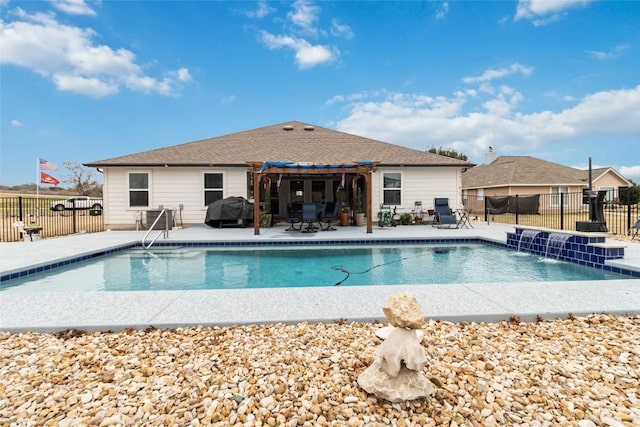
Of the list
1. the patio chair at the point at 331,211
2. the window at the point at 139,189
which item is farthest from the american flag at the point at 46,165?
the patio chair at the point at 331,211

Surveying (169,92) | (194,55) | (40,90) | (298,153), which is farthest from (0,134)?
(298,153)

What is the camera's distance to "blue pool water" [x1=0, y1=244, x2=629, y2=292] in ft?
18.0

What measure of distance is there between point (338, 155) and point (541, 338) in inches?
492

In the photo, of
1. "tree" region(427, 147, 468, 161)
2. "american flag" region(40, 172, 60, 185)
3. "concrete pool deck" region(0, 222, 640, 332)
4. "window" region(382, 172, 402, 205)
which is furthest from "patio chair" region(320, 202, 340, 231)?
"tree" region(427, 147, 468, 161)

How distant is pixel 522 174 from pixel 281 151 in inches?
760

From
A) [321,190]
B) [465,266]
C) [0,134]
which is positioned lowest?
[465,266]

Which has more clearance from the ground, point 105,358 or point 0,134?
point 0,134

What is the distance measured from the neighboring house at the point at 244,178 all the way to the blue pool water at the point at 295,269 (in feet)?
15.8

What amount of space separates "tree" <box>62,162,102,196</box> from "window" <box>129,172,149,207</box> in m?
33.7

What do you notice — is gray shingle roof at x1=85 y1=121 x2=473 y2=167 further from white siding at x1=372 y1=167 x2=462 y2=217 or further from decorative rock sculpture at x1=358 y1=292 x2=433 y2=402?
decorative rock sculpture at x1=358 y1=292 x2=433 y2=402

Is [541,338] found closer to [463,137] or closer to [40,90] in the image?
[40,90]

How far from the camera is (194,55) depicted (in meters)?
16.8

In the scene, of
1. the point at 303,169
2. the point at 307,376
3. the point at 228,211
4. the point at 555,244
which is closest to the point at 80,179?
the point at 228,211

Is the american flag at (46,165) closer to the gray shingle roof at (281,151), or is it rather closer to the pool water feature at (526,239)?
the gray shingle roof at (281,151)
